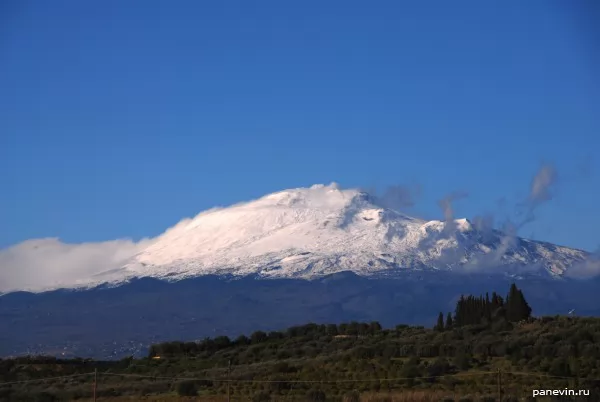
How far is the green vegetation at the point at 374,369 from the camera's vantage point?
124ft

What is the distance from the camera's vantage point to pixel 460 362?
4191 cm

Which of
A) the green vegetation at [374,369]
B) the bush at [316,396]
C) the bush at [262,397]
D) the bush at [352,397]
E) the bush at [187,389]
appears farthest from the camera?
the bush at [187,389]

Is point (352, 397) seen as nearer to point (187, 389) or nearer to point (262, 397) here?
point (262, 397)

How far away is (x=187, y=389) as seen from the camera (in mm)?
41281

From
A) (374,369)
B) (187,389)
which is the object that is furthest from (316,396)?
(374,369)

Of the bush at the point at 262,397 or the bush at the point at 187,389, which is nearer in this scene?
the bush at the point at 262,397

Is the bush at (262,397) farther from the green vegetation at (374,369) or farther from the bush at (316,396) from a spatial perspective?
the bush at (316,396)

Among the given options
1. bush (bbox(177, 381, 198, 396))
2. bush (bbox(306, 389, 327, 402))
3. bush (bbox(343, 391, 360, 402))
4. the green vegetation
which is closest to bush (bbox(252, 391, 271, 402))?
the green vegetation

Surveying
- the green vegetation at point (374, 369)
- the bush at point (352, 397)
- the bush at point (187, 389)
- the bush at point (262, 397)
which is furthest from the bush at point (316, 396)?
the bush at point (187, 389)

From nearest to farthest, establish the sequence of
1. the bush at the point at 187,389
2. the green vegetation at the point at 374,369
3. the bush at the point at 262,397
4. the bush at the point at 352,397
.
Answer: the bush at the point at 352,397
the bush at the point at 262,397
the green vegetation at the point at 374,369
the bush at the point at 187,389

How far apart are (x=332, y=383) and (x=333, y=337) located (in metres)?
20.5

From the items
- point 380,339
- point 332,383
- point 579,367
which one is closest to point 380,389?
point 332,383

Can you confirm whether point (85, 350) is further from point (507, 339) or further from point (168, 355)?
point (507, 339)

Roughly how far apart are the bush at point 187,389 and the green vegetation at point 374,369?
4 cm
